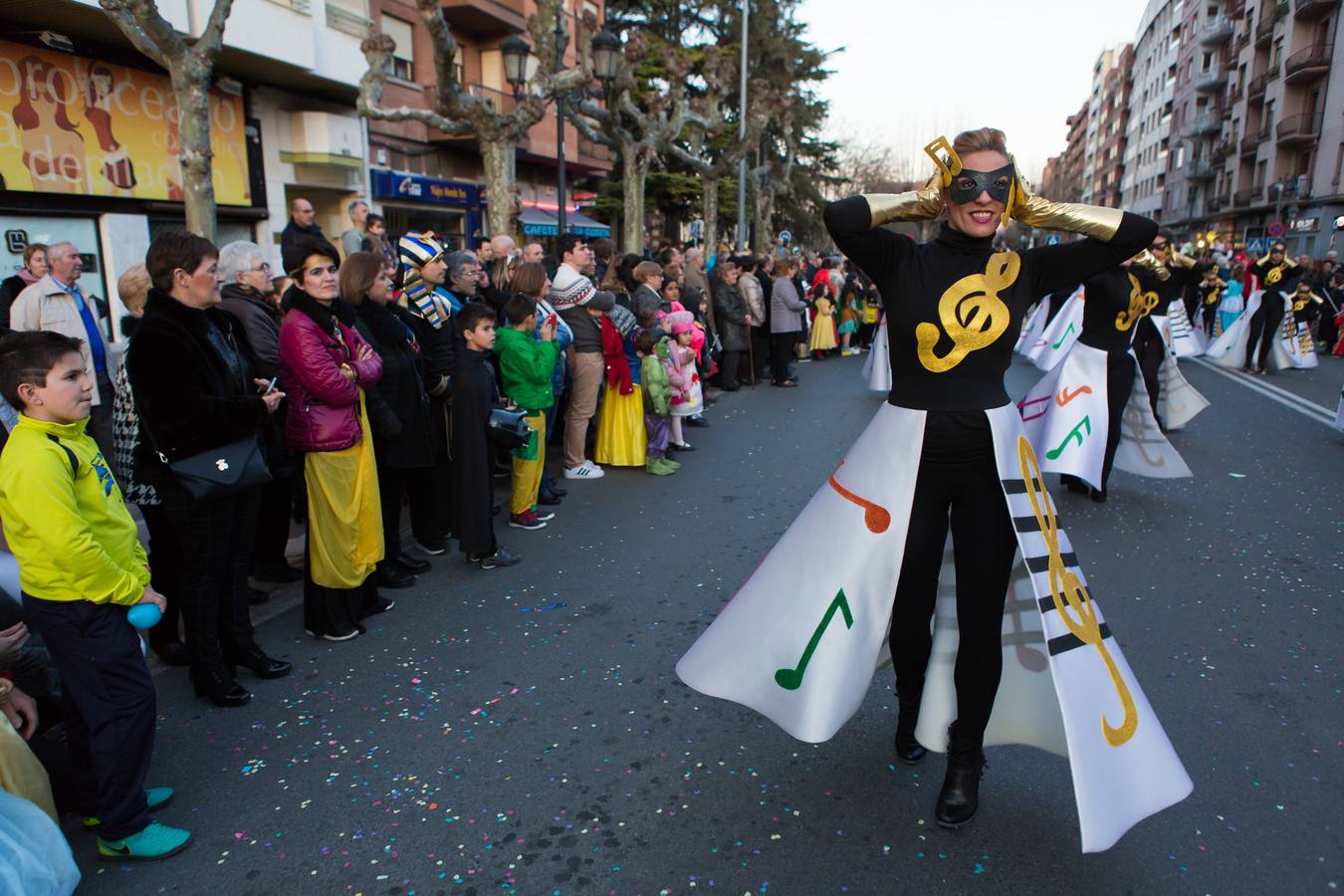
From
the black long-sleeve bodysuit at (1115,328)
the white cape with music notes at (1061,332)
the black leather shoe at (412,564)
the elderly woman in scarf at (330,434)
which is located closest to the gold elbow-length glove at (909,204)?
the elderly woman in scarf at (330,434)

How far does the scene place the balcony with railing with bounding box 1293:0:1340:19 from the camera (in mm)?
40094

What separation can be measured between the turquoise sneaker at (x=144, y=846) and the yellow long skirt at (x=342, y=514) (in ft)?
5.40

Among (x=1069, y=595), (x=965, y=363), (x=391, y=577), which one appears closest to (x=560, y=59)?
(x=391, y=577)

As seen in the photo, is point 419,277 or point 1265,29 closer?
point 419,277

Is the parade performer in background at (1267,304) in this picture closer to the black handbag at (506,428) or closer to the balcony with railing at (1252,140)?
the black handbag at (506,428)

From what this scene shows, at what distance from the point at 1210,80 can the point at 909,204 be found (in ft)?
226

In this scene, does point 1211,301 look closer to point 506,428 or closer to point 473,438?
point 506,428

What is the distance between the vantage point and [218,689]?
374 centimetres

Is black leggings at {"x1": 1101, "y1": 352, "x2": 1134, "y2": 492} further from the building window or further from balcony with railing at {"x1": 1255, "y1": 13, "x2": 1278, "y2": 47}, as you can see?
balcony with railing at {"x1": 1255, "y1": 13, "x2": 1278, "y2": 47}

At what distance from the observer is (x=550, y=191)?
31.2 meters

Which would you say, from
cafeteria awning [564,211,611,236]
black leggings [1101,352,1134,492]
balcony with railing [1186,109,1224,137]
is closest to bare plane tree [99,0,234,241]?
black leggings [1101,352,1134,492]

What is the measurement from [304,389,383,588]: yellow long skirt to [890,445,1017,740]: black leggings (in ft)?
8.99

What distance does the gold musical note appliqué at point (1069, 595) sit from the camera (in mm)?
2650

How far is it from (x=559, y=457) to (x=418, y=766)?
18.3ft
